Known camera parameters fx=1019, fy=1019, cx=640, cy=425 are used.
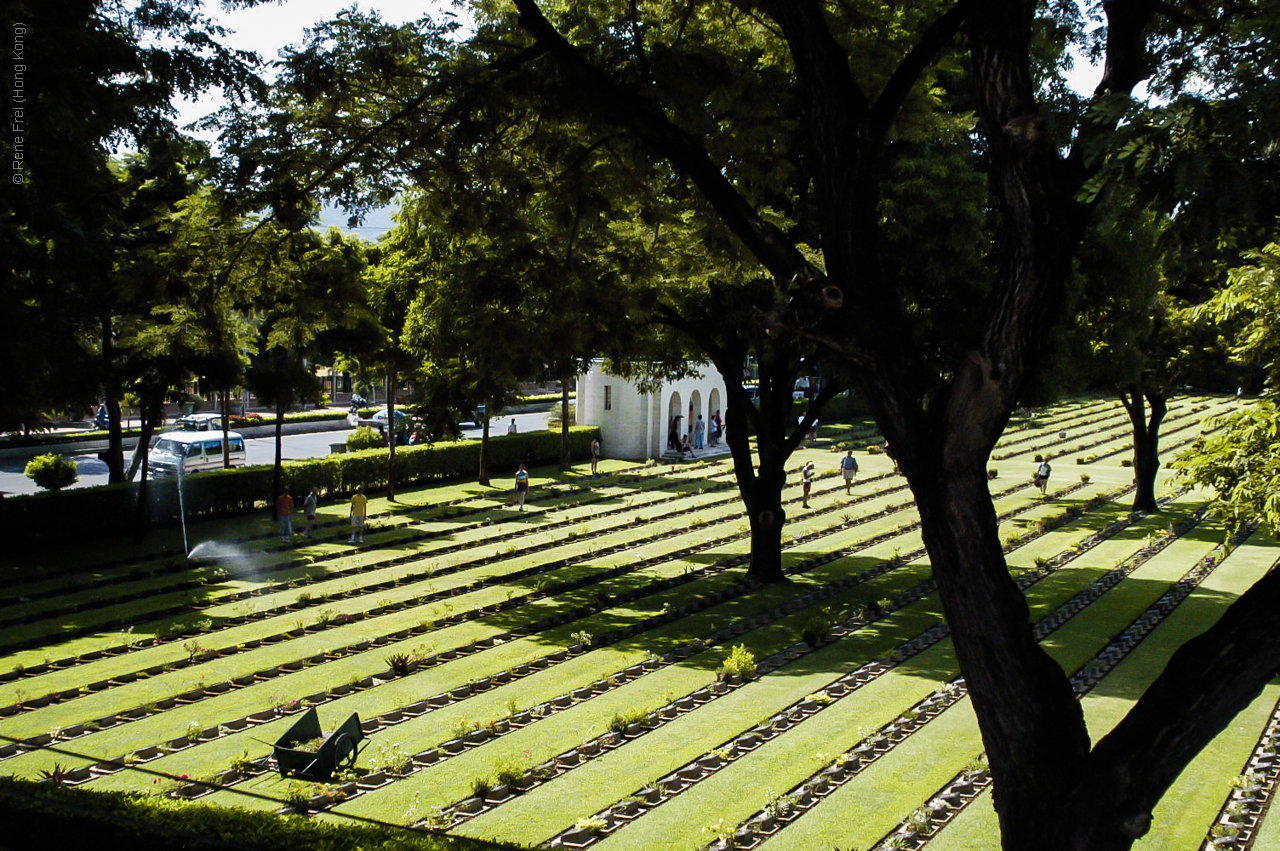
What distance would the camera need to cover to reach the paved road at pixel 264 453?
34709 mm

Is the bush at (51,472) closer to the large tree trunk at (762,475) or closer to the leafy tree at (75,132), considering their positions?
the leafy tree at (75,132)

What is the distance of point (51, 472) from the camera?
100 feet

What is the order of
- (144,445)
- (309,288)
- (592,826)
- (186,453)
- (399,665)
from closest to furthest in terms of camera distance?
1. (592,826)
2. (309,288)
3. (399,665)
4. (144,445)
5. (186,453)

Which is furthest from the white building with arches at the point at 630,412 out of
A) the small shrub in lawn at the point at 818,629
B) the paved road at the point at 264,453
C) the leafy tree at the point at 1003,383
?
the leafy tree at the point at 1003,383

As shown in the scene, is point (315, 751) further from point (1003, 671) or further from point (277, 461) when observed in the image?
point (277, 461)

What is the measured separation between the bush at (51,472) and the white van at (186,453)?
10.1 ft

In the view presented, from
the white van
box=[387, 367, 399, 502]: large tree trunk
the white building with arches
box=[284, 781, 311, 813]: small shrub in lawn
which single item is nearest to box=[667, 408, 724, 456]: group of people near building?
the white building with arches

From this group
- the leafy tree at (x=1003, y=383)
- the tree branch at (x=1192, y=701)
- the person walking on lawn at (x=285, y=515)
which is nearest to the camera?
the tree branch at (x=1192, y=701)

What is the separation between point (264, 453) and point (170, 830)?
39.2m

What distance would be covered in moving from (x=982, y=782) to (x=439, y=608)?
446 inches

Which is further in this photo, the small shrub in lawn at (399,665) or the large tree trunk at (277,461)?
the large tree trunk at (277,461)

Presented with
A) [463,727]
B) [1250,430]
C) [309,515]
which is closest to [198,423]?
[309,515]

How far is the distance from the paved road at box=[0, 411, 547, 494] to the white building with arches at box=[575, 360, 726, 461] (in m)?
5.43

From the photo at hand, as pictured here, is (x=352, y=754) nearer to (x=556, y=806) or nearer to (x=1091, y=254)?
(x=556, y=806)
